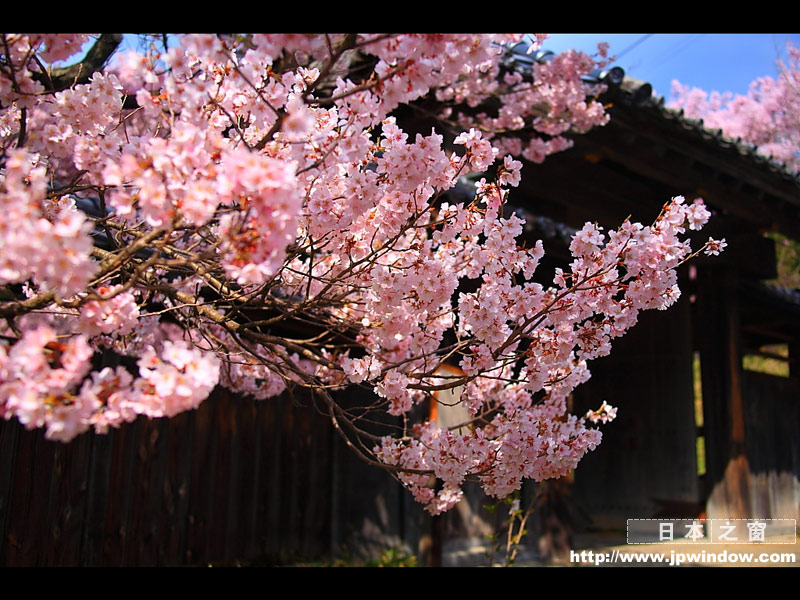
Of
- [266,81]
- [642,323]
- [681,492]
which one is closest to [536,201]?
[642,323]

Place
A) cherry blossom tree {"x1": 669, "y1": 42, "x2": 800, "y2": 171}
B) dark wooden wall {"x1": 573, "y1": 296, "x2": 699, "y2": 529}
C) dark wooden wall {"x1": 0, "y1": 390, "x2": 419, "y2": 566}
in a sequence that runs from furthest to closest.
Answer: cherry blossom tree {"x1": 669, "y1": 42, "x2": 800, "y2": 171}
dark wooden wall {"x1": 573, "y1": 296, "x2": 699, "y2": 529}
dark wooden wall {"x1": 0, "y1": 390, "x2": 419, "y2": 566}

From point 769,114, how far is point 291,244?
52.3 feet

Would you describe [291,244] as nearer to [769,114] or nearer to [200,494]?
[200,494]

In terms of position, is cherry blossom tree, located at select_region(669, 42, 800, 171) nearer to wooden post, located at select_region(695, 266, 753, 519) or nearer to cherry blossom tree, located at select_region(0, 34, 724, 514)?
wooden post, located at select_region(695, 266, 753, 519)

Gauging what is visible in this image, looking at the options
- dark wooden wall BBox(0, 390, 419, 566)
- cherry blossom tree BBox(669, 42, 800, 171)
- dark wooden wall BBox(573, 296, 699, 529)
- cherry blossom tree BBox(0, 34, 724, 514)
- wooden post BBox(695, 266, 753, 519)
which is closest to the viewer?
cherry blossom tree BBox(0, 34, 724, 514)

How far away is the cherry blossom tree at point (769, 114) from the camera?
1308cm

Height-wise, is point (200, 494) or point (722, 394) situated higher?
point (722, 394)

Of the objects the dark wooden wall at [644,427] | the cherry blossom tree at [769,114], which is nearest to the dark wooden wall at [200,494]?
the dark wooden wall at [644,427]

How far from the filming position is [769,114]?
15.2 metres

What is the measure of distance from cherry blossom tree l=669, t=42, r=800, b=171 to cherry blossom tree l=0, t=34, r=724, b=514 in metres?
11.6

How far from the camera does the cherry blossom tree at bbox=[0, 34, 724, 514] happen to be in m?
1.54

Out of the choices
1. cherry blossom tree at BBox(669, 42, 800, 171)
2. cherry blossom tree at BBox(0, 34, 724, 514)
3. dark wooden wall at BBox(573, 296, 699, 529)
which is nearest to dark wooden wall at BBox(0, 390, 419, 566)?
cherry blossom tree at BBox(0, 34, 724, 514)

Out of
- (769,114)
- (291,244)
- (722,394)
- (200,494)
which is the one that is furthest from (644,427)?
(769,114)

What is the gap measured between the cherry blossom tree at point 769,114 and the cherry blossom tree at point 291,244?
11.6m
